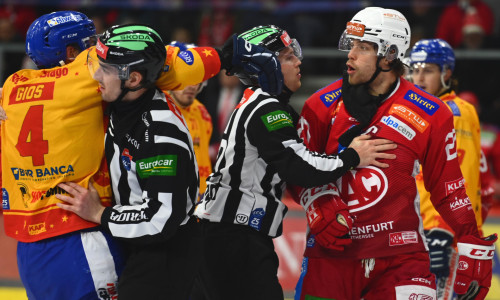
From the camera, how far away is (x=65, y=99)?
3373mm

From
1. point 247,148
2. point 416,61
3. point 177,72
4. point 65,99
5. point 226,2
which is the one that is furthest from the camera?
point 226,2

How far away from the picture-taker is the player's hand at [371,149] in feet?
12.5

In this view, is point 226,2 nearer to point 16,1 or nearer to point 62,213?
point 16,1

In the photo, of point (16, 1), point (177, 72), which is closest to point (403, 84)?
point (177, 72)

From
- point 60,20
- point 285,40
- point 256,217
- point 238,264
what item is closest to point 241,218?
point 256,217

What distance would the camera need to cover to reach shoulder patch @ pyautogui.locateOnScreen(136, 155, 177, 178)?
3311 millimetres

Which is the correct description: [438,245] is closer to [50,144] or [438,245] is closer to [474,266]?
[474,266]

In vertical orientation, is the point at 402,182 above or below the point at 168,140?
below

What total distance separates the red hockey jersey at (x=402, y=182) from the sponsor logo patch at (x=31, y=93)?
149 centimetres

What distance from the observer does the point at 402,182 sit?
384 centimetres

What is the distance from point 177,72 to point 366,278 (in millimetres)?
1403

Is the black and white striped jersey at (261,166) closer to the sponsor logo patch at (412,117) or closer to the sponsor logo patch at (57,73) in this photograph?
the sponsor logo patch at (412,117)

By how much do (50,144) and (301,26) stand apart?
22.3 ft

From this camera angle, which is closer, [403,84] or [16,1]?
[403,84]
